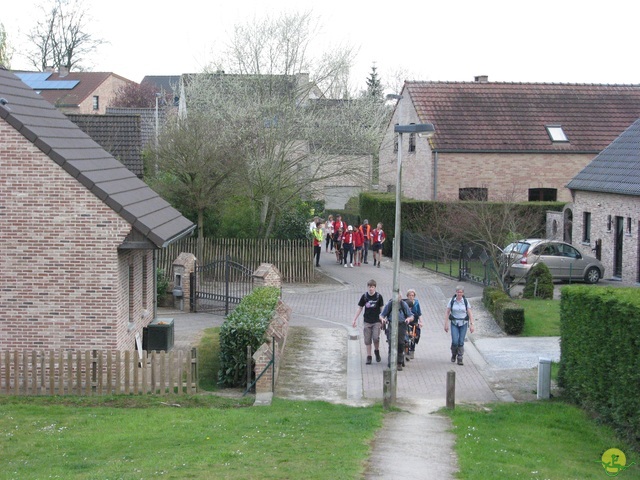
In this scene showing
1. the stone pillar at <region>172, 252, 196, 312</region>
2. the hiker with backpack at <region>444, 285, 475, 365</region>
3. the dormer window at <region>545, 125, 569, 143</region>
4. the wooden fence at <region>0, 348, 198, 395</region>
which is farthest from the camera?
the dormer window at <region>545, 125, 569, 143</region>

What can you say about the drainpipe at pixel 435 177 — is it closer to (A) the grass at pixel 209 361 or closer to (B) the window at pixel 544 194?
(B) the window at pixel 544 194

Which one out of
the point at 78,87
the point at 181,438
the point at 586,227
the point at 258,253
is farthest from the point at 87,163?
the point at 78,87

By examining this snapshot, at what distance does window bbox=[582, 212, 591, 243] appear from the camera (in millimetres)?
32406

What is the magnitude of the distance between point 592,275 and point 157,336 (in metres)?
16.6

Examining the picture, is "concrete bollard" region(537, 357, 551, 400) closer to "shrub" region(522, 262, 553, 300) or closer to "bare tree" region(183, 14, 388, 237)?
"shrub" region(522, 262, 553, 300)

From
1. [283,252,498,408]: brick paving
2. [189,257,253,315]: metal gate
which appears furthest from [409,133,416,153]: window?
[189,257,253,315]: metal gate

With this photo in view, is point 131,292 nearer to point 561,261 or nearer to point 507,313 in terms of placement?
point 507,313

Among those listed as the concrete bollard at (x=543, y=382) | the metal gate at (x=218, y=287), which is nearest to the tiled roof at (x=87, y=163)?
the metal gate at (x=218, y=287)

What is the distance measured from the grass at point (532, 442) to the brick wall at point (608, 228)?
14382 millimetres

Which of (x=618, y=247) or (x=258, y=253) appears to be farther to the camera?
(x=258, y=253)

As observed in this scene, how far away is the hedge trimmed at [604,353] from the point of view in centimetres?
1247

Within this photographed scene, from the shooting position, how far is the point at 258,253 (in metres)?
30.3

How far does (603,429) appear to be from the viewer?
1338 centimetres

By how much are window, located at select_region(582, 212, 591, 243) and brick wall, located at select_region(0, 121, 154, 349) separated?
836 inches
